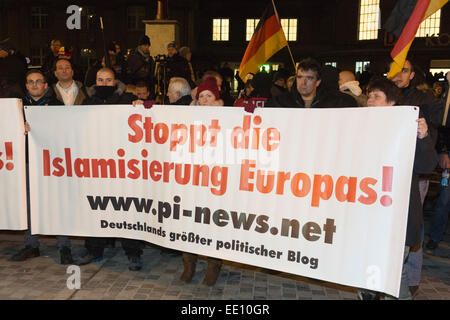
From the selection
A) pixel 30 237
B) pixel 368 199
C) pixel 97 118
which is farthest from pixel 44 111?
pixel 368 199

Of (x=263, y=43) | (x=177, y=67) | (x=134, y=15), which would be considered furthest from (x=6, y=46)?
(x=134, y=15)

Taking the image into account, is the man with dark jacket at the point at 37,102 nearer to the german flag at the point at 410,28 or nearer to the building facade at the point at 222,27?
the german flag at the point at 410,28

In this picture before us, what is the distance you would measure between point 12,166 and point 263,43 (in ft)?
13.3

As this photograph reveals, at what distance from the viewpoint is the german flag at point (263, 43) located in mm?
7000

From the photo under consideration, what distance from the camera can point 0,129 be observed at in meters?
4.89

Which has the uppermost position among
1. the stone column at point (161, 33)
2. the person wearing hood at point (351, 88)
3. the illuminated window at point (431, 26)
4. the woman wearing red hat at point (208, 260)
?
the illuminated window at point (431, 26)

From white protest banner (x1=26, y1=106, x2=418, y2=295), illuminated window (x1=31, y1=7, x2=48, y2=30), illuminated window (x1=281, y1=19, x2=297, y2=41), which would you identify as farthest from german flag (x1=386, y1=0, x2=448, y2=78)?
illuminated window (x1=31, y1=7, x2=48, y2=30)

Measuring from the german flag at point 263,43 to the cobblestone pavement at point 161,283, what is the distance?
319 cm

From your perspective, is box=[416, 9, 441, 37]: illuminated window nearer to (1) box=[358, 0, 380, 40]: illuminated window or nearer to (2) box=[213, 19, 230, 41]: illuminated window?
(1) box=[358, 0, 380, 40]: illuminated window

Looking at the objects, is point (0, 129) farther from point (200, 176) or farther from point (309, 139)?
point (309, 139)

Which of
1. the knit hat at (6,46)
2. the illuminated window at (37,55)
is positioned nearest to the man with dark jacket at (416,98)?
the knit hat at (6,46)

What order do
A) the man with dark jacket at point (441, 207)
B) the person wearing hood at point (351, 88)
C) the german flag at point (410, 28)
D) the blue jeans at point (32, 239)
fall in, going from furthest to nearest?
the man with dark jacket at point (441, 207), the person wearing hood at point (351, 88), the blue jeans at point (32, 239), the german flag at point (410, 28)

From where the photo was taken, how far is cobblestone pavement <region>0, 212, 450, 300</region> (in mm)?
4340

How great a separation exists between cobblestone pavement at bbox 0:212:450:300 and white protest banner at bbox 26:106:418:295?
0.48m
